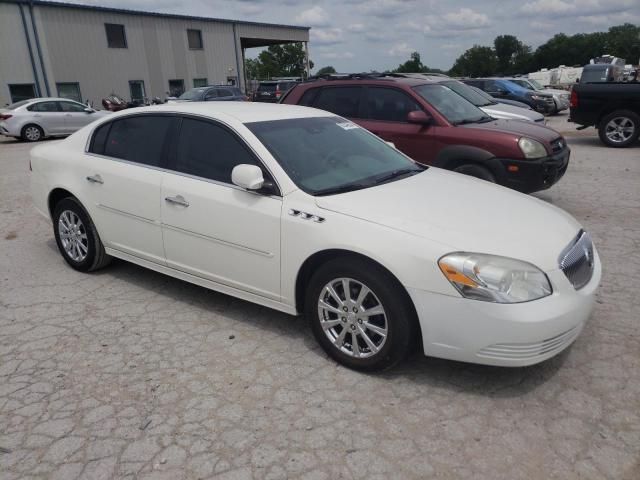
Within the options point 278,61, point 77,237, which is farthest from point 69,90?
point 278,61

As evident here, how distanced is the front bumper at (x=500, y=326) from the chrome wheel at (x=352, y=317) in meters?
0.29

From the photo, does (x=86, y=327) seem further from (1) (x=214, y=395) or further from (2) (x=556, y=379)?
(2) (x=556, y=379)

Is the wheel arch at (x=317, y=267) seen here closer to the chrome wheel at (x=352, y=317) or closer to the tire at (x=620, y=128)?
the chrome wheel at (x=352, y=317)

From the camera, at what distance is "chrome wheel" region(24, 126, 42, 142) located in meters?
16.8

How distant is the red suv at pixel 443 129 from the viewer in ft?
20.4

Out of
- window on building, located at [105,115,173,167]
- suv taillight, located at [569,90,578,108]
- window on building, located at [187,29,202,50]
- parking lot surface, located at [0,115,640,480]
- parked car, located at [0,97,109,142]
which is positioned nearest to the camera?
parking lot surface, located at [0,115,640,480]

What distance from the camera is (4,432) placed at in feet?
9.09

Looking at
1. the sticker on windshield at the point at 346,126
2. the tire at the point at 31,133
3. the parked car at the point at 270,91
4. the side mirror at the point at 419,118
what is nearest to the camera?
the sticker on windshield at the point at 346,126

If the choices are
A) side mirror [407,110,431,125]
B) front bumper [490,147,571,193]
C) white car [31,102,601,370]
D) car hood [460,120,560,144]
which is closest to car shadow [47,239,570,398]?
white car [31,102,601,370]

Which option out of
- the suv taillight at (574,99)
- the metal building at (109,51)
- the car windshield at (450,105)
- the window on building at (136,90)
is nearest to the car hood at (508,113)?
the suv taillight at (574,99)

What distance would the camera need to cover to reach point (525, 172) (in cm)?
615

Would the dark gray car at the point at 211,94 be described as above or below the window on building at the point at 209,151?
below

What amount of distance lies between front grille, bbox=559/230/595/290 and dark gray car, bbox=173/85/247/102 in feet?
55.0

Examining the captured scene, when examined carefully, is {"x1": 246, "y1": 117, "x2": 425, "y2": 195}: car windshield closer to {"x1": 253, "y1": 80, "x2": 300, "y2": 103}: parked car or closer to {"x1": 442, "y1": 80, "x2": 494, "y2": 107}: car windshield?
{"x1": 442, "y1": 80, "x2": 494, "y2": 107}: car windshield
